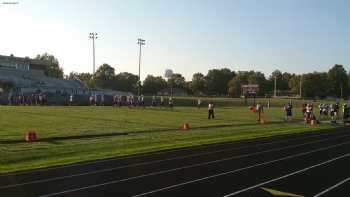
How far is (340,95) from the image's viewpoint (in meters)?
181

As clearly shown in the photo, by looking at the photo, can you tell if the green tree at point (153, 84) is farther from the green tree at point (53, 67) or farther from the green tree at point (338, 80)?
the green tree at point (338, 80)

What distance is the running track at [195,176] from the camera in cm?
1263

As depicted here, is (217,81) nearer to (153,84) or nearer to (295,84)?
(153,84)

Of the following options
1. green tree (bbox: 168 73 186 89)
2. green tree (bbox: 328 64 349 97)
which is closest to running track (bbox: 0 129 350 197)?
green tree (bbox: 168 73 186 89)

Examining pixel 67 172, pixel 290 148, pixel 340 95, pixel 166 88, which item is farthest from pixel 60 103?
pixel 340 95

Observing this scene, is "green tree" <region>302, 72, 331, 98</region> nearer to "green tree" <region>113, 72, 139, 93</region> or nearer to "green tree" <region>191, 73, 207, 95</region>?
"green tree" <region>191, 73, 207, 95</region>

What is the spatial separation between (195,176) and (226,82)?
548 feet

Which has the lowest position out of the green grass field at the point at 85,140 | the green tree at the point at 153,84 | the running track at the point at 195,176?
the running track at the point at 195,176

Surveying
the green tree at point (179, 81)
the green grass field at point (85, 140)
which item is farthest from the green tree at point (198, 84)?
the green grass field at point (85, 140)

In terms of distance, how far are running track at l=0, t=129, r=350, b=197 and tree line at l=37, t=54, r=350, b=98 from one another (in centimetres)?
13012

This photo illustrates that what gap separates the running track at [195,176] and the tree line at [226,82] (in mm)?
130119

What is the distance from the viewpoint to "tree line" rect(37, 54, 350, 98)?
6121 inches

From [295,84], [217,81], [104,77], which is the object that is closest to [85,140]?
[104,77]

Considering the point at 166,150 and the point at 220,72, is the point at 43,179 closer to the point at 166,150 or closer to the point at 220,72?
the point at 166,150
